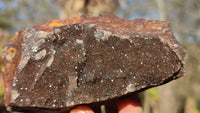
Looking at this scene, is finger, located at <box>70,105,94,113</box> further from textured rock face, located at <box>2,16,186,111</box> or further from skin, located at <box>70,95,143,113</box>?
skin, located at <box>70,95,143,113</box>

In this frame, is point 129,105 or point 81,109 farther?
point 129,105

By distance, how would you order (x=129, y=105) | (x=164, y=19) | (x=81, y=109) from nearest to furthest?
(x=81, y=109) → (x=129, y=105) → (x=164, y=19)

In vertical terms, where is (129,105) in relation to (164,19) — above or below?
below

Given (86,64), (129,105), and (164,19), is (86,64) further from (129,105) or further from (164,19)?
(164,19)

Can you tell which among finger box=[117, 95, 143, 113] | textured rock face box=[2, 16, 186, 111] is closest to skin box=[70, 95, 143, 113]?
finger box=[117, 95, 143, 113]

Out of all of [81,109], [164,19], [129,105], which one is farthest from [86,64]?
[164,19]

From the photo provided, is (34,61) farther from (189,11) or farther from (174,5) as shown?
(174,5)

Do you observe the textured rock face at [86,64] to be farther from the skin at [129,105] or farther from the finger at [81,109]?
the skin at [129,105]
